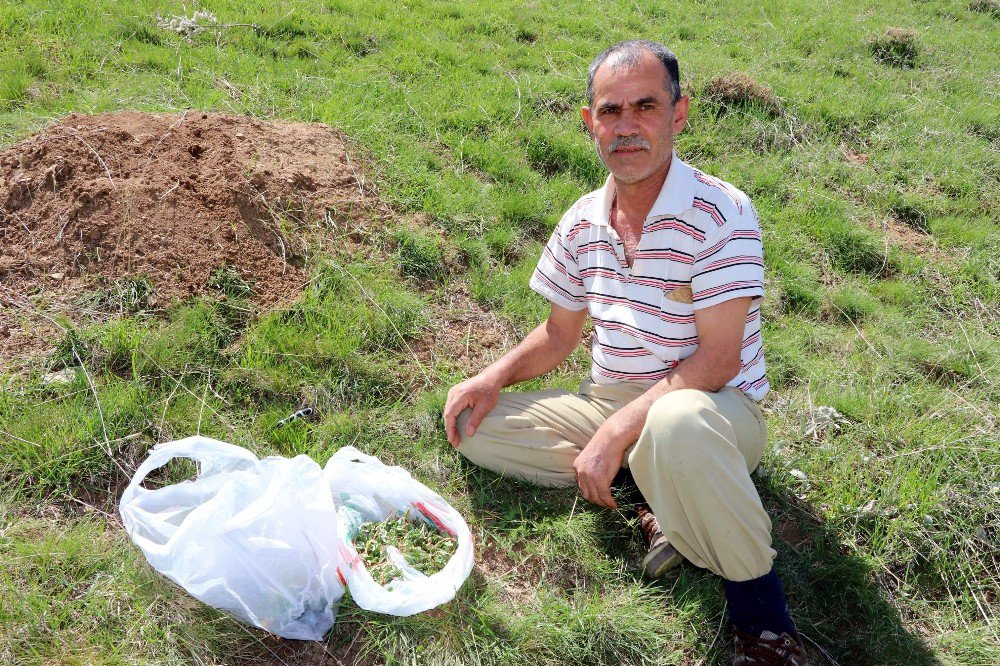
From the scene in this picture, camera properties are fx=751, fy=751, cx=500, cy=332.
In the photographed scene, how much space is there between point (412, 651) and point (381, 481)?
1.95ft

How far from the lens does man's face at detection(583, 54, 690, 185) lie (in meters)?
2.61

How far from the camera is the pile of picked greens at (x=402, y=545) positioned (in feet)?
7.99

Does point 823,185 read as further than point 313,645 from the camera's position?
Yes

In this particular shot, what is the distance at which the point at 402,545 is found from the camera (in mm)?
2512

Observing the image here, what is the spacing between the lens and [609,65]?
2654mm

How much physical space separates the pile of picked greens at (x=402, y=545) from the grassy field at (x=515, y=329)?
0.48 feet

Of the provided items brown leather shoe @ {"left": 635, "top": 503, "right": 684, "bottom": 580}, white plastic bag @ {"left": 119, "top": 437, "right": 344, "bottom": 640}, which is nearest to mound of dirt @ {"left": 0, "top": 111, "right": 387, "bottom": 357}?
white plastic bag @ {"left": 119, "top": 437, "right": 344, "bottom": 640}

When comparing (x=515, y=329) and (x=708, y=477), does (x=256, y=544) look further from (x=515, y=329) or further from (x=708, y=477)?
(x=515, y=329)

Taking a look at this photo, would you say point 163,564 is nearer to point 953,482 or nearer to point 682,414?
point 682,414

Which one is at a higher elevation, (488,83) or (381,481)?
(488,83)

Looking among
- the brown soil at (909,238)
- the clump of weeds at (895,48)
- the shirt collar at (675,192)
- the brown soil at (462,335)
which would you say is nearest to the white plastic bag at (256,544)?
the brown soil at (462,335)

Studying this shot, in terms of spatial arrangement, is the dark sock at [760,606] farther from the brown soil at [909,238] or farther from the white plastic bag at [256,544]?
the brown soil at [909,238]

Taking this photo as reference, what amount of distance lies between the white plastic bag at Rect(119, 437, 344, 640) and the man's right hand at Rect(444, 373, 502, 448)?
61cm

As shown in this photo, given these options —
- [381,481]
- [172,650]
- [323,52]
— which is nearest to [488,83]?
[323,52]
